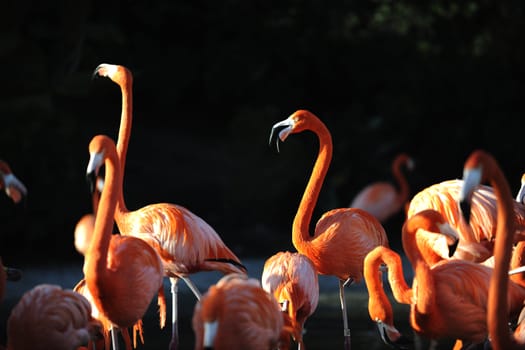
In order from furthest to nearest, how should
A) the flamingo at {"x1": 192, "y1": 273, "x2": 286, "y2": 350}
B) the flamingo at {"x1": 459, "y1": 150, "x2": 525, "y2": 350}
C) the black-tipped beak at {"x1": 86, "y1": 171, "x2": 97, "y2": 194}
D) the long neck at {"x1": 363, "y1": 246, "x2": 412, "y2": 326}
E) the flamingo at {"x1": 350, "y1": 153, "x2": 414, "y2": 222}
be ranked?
1. the flamingo at {"x1": 350, "y1": 153, "x2": 414, "y2": 222}
2. the long neck at {"x1": 363, "y1": 246, "x2": 412, "y2": 326}
3. the black-tipped beak at {"x1": 86, "y1": 171, "x2": 97, "y2": 194}
4. the flamingo at {"x1": 192, "y1": 273, "x2": 286, "y2": 350}
5. the flamingo at {"x1": 459, "y1": 150, "x2": 525, "y2": 350}

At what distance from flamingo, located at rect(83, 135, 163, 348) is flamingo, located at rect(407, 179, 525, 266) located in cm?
141

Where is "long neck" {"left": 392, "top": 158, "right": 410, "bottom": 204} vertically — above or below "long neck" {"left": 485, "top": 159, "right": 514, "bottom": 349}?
below

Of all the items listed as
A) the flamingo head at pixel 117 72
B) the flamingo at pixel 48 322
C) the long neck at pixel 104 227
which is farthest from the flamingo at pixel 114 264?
the flamingo head at pixel 117 72

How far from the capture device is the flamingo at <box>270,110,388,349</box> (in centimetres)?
508

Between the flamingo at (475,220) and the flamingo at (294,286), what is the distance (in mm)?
713

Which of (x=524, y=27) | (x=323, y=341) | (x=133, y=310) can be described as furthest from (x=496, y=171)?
(x=524, y=27)

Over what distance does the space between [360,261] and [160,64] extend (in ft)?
21.4

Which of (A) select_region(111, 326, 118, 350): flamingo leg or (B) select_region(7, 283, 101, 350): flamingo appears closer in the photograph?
(B) select_region(7, 283, 101, 350): flamingo

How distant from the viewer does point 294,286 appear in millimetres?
4508

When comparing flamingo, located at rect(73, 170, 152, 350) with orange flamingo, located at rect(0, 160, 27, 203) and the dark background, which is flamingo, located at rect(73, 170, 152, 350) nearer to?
orange flamingo, located at rect(0, 160, 27, 203)

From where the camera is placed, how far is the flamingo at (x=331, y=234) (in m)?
5.08

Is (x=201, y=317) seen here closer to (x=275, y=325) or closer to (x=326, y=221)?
(x=275, y=325)

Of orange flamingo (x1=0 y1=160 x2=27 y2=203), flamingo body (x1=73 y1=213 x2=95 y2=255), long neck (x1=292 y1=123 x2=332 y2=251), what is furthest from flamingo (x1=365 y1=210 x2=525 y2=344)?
flamingo body (x1=73 y1=213 x2=95 y2=255)

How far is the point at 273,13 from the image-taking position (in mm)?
10820
